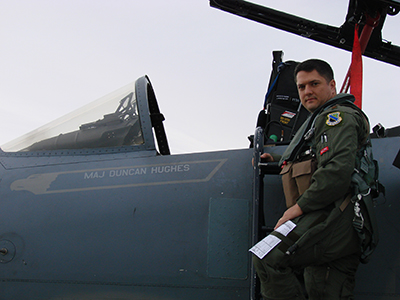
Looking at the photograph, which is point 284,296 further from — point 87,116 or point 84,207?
point 87,116

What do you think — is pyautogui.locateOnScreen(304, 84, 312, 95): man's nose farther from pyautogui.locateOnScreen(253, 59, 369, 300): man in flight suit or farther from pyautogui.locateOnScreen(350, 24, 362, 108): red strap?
pyautogui.locateOnScreen(350, 24, 362, 108): red strap

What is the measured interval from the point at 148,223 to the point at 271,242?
45.0 inches

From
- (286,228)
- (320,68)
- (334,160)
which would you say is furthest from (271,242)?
(320,68)

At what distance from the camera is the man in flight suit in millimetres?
1848

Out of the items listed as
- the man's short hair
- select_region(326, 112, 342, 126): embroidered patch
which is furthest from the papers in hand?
the man's short hair

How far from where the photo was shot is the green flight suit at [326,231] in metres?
1.84

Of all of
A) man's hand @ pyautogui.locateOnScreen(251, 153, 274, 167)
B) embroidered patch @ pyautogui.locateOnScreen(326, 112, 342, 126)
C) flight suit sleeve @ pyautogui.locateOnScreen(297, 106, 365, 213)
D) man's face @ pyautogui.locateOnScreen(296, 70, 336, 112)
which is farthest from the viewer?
man's hand @ pyautogui.locateOnScreen(251, 153, 274, 167)

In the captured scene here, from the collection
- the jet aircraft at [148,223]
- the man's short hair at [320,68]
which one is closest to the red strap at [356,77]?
the jet aircraft at [148,223]

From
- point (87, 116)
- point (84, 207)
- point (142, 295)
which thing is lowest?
point (142, 295)

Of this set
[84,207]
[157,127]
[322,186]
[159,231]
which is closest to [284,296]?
[322,186]

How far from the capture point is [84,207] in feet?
9.17

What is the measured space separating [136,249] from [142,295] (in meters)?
0.34

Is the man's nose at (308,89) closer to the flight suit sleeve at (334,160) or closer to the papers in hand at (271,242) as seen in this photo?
the flight suit sleeve at (334,160)

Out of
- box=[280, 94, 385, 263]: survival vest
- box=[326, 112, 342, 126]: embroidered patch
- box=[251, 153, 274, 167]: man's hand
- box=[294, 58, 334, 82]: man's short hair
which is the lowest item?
box=[280, 94, 385, 263]: survival vest
